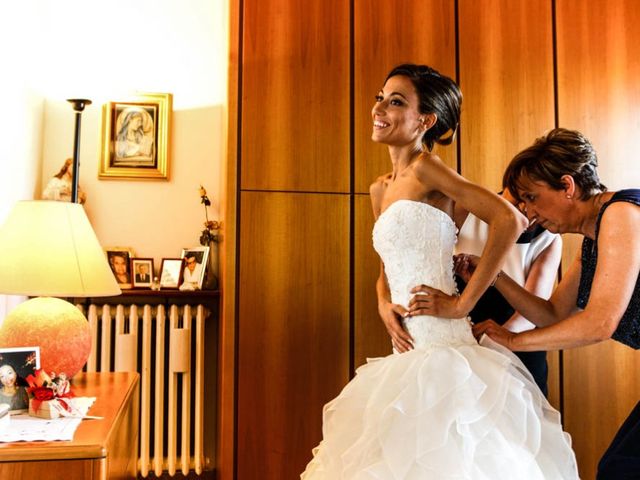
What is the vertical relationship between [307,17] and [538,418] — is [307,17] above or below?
above

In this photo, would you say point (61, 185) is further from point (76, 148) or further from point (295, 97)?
A: point (295, 97)

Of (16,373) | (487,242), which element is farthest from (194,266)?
(487,242)

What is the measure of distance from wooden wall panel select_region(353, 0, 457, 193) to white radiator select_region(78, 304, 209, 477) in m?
1.09

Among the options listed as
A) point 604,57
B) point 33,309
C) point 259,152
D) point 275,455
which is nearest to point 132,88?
point 259,152

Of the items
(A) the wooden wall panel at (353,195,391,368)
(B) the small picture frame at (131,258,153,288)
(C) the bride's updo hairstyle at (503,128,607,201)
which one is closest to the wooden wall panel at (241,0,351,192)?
(A) the wooden wall panel at (353,195,391,368)

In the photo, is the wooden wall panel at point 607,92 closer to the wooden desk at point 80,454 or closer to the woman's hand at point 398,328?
the woman's hand at point 398,328

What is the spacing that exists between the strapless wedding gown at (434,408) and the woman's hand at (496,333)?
0.02m

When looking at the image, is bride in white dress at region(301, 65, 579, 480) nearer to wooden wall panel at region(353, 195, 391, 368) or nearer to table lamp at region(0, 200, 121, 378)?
wooden wall panel at region(353, 195, 391, 368)

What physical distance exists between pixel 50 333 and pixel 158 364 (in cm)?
122

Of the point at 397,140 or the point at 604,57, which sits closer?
the point at 397,140

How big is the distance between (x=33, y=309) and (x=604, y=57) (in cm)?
253

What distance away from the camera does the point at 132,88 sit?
3.21m

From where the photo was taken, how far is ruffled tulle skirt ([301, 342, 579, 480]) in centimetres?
136

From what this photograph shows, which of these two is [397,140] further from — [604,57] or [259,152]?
[604,57]
